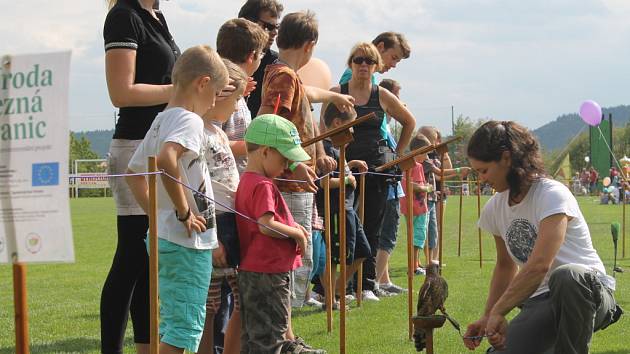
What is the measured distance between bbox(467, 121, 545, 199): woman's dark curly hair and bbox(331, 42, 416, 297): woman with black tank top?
3.00m

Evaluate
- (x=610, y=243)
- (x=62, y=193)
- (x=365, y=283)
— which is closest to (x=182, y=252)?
(x=62, y=193)

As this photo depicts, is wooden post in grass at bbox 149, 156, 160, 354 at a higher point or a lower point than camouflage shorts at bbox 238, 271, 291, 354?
higher

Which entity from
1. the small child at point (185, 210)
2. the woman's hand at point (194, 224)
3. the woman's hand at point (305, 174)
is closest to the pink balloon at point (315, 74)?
the woman's hand at point (305, 174)

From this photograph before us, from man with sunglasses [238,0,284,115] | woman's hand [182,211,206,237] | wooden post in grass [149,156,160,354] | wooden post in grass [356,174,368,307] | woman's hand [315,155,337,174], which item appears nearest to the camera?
wooden post in grass [149,156,160,354]

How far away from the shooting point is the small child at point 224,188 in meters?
4.77

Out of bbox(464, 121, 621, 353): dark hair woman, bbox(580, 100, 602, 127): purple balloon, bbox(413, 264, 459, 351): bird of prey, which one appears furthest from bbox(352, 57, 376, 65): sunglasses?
bbox(580, 100, 602, 127): purple balloon

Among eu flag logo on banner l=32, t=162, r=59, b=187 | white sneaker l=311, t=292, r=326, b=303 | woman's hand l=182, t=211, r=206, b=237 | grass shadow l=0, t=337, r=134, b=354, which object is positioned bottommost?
white sneaker l=311, t=292, r=326, b=303

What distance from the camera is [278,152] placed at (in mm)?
4840

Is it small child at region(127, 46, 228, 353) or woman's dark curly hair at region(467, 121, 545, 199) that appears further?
woman's dark curly hair at region(467, 121, 545, 199)

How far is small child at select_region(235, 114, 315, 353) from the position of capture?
4.76 metres

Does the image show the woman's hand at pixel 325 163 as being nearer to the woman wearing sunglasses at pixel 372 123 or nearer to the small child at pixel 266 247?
the woman wearing sunglasses at pixel 372 123

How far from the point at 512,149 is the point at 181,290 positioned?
1664mm

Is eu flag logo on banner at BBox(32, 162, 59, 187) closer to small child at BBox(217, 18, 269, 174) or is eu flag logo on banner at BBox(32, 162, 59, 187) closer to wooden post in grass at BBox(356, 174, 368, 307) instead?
small child at BBox(217, 18, 269, 174)

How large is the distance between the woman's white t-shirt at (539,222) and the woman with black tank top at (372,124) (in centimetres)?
287
